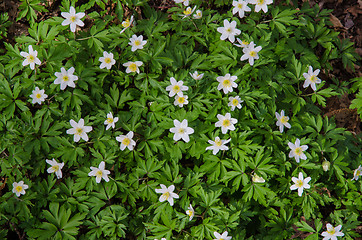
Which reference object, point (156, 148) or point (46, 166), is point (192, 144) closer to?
point (156, 148)

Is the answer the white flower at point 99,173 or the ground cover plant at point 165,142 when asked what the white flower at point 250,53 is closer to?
the ground cover plant at point 165,142

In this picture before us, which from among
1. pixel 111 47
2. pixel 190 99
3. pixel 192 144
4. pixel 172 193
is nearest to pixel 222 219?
pixel 172 193

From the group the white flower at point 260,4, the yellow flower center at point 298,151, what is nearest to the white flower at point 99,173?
the yellow flower center at point 298,151

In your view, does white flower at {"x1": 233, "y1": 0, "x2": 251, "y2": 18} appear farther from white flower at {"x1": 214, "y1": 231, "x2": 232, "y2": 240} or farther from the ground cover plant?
white flower at {"x1": 214, "y1": 231, "x2": 232, "y2": 240}

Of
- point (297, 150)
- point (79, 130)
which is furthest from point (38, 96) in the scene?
point (297, 150)

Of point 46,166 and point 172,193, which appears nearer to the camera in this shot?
point 172,193

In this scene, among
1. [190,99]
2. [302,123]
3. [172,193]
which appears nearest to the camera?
[172,193]

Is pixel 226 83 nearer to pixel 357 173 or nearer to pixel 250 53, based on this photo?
pixel 250 53

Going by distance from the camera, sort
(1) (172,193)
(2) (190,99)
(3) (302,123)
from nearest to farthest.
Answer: (1) (172,193) → (2) (190,99) → (3) (302,123)
